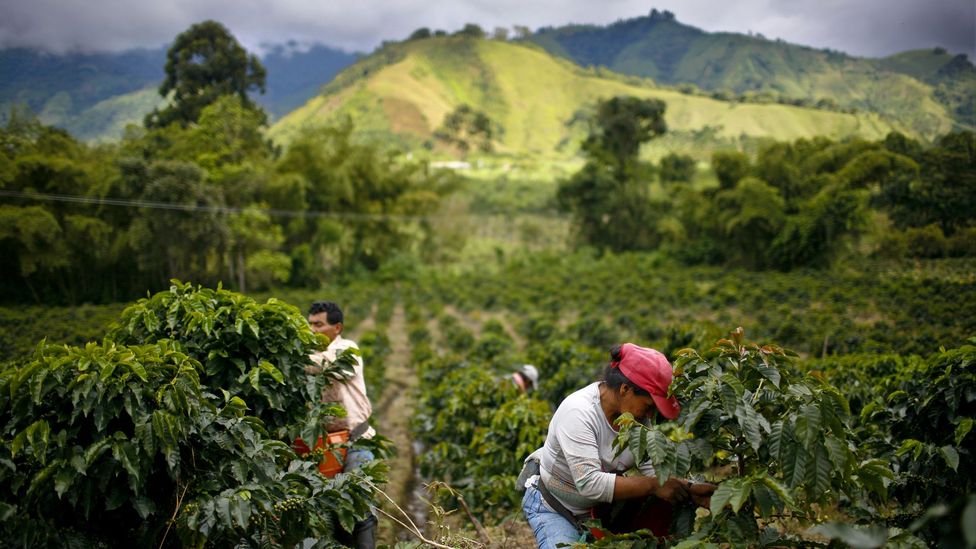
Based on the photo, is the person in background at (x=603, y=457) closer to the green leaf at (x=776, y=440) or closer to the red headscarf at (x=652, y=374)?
the red headscarf at (x=652, y=374)

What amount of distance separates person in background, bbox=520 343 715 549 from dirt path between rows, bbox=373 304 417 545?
6.93 ft

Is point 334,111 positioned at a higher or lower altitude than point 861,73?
A: lower

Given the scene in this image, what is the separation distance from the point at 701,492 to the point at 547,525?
782 mm

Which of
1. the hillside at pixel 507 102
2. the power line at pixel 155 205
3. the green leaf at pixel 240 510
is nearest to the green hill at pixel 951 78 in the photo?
the hillside at pixel 507 102

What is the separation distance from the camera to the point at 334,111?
289 feet

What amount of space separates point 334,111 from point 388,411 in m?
83.4

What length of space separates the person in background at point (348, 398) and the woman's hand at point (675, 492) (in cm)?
220

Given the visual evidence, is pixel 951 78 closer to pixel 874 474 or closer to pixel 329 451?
pixel 874 474

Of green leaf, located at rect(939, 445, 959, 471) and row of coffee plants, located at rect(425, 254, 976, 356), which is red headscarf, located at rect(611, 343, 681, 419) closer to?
green leaf, located at rect(939, 445, 959, 471)

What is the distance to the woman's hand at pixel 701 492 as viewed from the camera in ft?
8.23

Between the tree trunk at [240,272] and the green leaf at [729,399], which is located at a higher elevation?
the green leaf at [729,399]

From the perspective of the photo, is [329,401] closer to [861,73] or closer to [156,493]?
[156,493]

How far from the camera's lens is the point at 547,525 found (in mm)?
2938

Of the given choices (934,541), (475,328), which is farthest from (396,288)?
(934,541)
